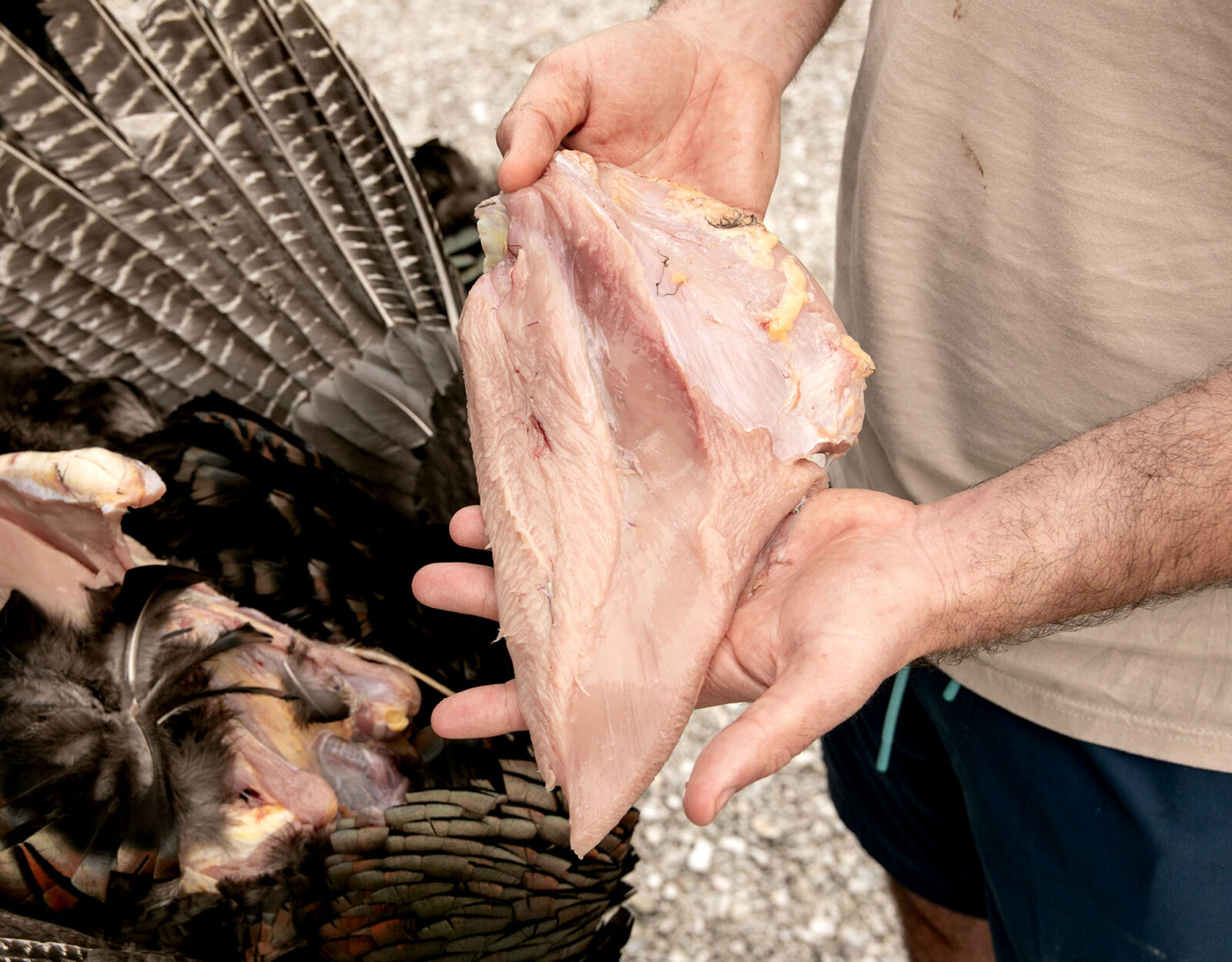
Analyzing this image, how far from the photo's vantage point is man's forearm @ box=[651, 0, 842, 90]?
5.86 feet

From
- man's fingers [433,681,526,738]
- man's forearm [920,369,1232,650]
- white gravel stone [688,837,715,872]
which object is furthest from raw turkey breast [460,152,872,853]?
white gravel stone [688,837,715,872]

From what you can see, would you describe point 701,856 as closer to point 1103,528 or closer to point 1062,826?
point 1062,826

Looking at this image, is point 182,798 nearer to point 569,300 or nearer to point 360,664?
point 360,664

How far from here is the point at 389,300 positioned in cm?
217

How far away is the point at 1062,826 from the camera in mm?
1584

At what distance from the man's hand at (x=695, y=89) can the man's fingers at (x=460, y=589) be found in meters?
0.70

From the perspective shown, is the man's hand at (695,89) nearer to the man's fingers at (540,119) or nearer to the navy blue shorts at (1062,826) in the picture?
the man's fingers at (540,119)

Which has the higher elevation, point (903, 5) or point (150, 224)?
point (903, 5)

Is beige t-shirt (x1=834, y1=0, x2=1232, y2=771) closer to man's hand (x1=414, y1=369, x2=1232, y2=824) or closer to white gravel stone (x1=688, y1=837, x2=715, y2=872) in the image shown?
man's hand (x1=414, y1=369, x2=1232, y2=824)

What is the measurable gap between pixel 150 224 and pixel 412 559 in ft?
3.10

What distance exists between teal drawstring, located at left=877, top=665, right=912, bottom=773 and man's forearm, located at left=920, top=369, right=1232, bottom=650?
0.58 meters

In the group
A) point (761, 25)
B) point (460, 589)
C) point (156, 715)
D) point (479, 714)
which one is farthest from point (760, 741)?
point (761, 25)

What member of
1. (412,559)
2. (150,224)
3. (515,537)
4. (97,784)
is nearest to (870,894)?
(412,559)

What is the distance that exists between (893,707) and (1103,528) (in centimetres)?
74
